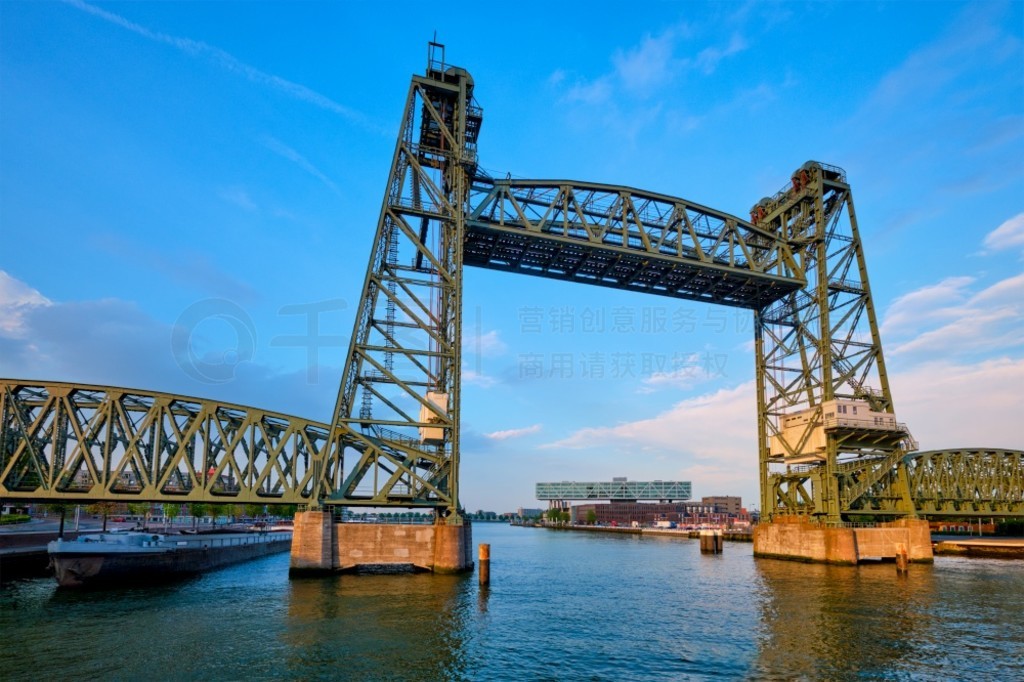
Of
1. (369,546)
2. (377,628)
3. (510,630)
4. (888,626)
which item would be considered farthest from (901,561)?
(377,628)

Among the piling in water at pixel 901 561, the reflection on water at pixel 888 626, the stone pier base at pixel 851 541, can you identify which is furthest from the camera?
the stone pier base at pixel 851 541

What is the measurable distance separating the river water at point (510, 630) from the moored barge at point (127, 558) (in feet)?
6.47

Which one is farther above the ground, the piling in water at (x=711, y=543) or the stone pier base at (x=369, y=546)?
the stone pier base at (x=369, y=546)

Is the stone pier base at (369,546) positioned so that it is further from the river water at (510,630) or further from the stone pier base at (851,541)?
the stone pier base at (851,541)

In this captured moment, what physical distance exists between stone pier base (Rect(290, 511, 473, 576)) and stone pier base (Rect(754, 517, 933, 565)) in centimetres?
3115

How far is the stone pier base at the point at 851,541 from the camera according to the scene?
52406 mm

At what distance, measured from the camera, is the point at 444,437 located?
4309 cm

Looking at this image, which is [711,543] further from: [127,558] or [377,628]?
[127,558]

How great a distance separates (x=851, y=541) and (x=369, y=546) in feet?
125

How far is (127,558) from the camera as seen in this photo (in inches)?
1591

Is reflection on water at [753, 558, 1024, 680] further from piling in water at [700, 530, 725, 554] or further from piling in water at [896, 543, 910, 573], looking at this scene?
piling in water at [700, 530, 725, 554]

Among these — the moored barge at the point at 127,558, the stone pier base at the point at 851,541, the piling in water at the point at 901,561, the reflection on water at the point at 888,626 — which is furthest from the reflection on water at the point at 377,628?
the piling in water at the point at 901,561

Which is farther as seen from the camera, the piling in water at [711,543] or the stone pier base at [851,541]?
the piling in water at [711,543]

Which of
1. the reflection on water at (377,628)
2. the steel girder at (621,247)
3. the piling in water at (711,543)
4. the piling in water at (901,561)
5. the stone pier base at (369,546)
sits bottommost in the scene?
the piling in water at (711,543)
